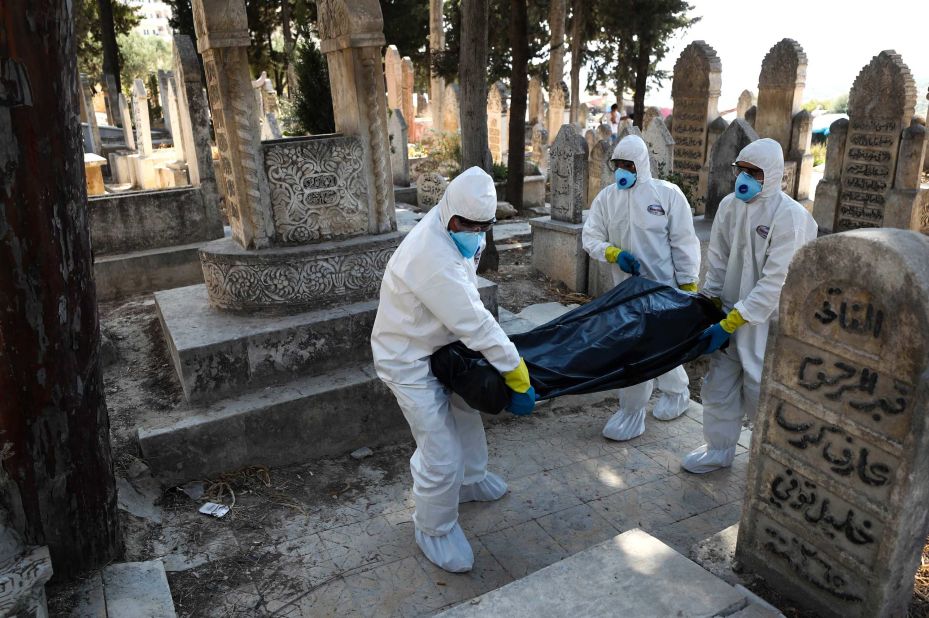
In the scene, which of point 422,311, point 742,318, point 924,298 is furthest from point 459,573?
point 924,298

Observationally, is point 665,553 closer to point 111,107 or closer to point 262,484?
point 262,484

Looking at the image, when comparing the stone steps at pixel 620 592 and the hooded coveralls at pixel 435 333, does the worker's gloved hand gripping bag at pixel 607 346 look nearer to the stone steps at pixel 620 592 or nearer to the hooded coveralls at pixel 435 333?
the hooded coveralls at pixel 435 333

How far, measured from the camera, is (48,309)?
2.68 meters

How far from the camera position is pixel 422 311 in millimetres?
3211

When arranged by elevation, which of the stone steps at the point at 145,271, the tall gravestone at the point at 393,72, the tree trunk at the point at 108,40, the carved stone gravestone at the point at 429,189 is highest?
the tree trunk at the point at 108,40

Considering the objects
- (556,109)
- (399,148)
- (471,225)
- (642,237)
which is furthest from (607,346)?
(556,109)

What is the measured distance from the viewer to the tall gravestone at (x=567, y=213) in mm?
7691

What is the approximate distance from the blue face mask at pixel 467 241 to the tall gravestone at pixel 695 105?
9.37 meters

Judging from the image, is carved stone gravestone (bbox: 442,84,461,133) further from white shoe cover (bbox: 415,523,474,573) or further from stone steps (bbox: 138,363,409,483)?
white shoe cover (bbox: 415,523,474,573)

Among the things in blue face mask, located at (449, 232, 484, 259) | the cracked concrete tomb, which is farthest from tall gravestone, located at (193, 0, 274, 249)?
blue face mask, located at (449, 232, 484, 259)

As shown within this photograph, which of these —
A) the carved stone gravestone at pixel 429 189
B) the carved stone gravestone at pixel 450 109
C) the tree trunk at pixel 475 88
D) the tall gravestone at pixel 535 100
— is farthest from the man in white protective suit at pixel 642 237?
the tall gravestone at pixel 535 100

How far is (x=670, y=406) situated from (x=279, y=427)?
108 inches

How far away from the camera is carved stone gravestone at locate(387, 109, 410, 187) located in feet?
41.4

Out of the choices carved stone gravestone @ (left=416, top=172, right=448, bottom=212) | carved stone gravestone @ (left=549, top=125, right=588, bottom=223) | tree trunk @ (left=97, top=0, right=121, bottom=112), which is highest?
tree trunk @ (left=97, top=0, right=121, bottom=112)
